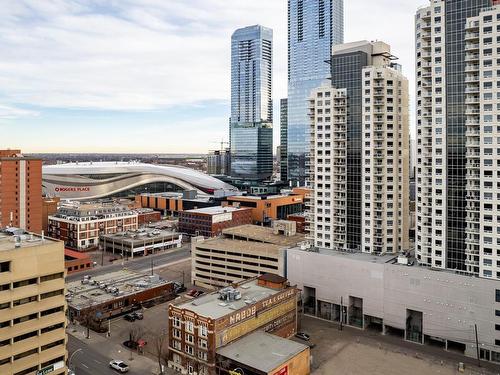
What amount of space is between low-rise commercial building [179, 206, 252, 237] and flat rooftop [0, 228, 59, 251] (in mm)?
93569

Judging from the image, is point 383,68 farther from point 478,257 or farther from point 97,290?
point 97,290

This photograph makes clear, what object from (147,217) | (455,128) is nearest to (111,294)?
(455,128)

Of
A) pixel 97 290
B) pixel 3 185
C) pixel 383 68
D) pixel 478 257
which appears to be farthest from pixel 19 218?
pixel 478 257

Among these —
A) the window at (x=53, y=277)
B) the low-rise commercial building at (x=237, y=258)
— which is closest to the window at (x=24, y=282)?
the window at (x=53, y=277)

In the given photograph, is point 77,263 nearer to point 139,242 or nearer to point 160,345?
point 139,242

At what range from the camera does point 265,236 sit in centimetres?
10219

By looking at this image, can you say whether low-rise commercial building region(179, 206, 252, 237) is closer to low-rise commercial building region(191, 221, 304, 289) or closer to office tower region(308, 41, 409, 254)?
low-rise commercial building region(191, 221, 304, 289)

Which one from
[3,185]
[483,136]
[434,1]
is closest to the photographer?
[483,136]

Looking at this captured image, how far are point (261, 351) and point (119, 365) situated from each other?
18527 millimetres

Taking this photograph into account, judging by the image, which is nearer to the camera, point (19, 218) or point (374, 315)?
point (374, 315)

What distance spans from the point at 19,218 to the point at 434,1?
365ft

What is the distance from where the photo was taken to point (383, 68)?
80812mm

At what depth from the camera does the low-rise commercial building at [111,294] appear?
244 ft

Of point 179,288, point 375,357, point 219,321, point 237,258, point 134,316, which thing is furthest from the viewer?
point 179,288
